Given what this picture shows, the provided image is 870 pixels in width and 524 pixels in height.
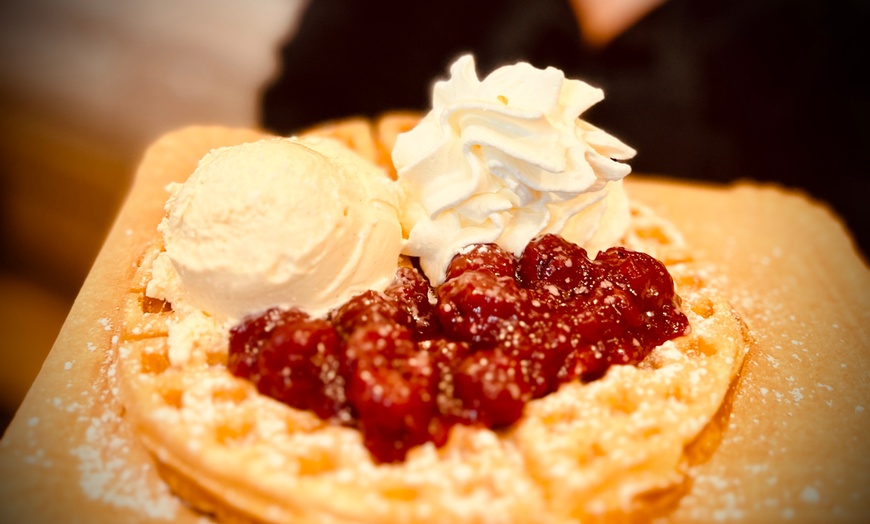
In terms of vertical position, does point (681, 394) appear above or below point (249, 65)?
below

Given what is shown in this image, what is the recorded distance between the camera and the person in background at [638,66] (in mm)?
3658

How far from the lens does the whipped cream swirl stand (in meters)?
1.79

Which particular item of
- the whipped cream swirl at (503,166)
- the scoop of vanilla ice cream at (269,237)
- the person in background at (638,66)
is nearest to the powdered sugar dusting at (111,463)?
the scoop of vanilla ice cream at (269,237)

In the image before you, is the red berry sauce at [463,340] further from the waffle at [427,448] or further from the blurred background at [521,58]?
the blurred background at [521,58]

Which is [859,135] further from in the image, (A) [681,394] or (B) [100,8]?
(B) [100,8]

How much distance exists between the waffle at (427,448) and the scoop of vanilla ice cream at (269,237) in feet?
0.41

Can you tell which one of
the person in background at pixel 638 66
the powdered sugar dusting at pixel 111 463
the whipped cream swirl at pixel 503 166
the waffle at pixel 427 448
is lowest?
the powdered sugar dusting at pixel 111 463

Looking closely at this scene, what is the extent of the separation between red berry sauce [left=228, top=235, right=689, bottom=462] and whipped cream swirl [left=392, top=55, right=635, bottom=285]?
9 cm

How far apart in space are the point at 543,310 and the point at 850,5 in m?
2.98

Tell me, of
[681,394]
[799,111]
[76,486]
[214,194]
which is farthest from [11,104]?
[799,111]

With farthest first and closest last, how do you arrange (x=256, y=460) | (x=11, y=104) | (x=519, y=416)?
(x=11, y=104)
(x=519, y=416)
(x=256, y=460)

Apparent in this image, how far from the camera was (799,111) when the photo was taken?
3.68 meters

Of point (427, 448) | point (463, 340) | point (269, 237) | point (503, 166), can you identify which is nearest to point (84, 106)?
point (269, 237)

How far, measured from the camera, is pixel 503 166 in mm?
1805
